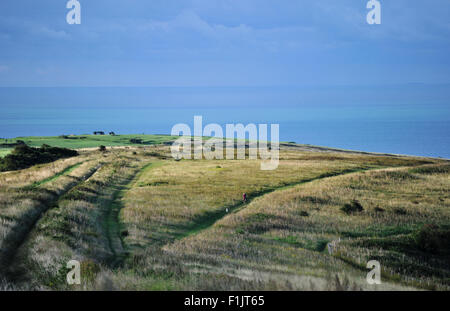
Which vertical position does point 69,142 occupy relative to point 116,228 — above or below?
above

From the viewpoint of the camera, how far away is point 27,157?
254 feet

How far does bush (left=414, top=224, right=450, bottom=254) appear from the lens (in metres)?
23.6

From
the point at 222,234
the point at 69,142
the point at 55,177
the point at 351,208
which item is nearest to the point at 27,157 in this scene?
the point at 55,177

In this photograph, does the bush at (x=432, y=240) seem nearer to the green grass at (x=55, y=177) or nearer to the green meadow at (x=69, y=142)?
the green grass at (x=55, y=177)

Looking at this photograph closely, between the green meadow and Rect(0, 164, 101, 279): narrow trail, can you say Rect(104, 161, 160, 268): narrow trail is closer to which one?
Rect(0, 164, 101, 279): narrow trail

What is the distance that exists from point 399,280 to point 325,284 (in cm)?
821

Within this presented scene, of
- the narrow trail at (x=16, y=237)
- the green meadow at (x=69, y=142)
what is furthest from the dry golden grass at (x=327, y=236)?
the green meadow at (x=69, y=142)

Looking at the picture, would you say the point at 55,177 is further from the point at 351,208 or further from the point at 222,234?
the point at 351,208

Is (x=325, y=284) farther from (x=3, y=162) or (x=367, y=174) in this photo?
(x=3, y=162)

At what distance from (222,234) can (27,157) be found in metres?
68.4

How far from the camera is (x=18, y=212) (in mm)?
25500

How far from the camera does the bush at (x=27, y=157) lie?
7150 cm

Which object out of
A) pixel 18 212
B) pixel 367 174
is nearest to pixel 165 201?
pixel 18 212

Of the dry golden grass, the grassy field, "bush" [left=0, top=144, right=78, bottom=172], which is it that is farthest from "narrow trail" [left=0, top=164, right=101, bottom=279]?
"bush" [left=0, top=144, right=78, bottom=172]
